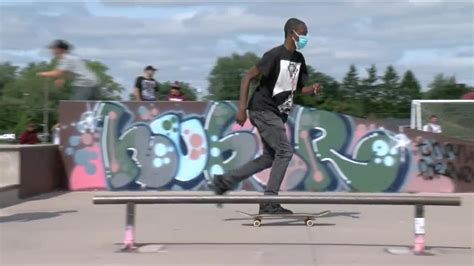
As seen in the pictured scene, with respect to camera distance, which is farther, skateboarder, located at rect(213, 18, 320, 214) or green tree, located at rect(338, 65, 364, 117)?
green tree, located at rect(338, 65, 364, 117)

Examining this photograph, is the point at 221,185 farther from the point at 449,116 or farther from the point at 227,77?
the point at 227,77

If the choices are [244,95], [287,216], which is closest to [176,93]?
[244,95]

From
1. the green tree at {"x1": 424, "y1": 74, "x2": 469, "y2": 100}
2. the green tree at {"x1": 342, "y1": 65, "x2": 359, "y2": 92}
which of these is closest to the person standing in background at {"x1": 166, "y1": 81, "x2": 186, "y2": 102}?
the green tree at {"x1": 342, "y1": 65, "x2": 359, "y2": 92}

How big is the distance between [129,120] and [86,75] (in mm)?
1236

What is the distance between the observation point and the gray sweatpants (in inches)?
313

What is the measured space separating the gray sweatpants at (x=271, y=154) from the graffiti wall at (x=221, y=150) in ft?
15.2

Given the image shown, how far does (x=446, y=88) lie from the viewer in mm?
37594

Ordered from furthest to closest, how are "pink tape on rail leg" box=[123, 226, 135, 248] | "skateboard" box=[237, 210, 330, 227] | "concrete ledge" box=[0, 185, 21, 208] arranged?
"concrete ledge" box=[0, 185, 21, 208]
"skateboard" box=[237, 210, 330, 227]
"pink tape on rail leg" box=[123, 226, 135, 248]

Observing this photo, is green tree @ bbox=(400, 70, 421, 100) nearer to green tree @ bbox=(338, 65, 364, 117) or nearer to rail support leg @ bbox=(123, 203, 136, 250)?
green tree @ bbox=(338, 65, 364, 117)

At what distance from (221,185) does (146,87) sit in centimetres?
577

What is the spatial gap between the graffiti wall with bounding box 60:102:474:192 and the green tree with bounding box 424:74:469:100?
2252 cm

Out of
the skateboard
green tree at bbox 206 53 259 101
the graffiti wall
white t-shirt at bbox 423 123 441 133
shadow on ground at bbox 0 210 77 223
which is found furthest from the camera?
green tree at bbox 206 53 259 101

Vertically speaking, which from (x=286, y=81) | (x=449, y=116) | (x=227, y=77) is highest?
(x=227, y=77)

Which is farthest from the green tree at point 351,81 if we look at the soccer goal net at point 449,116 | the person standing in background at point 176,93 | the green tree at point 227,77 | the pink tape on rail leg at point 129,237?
the pink tape on rail leg at point 129,237
